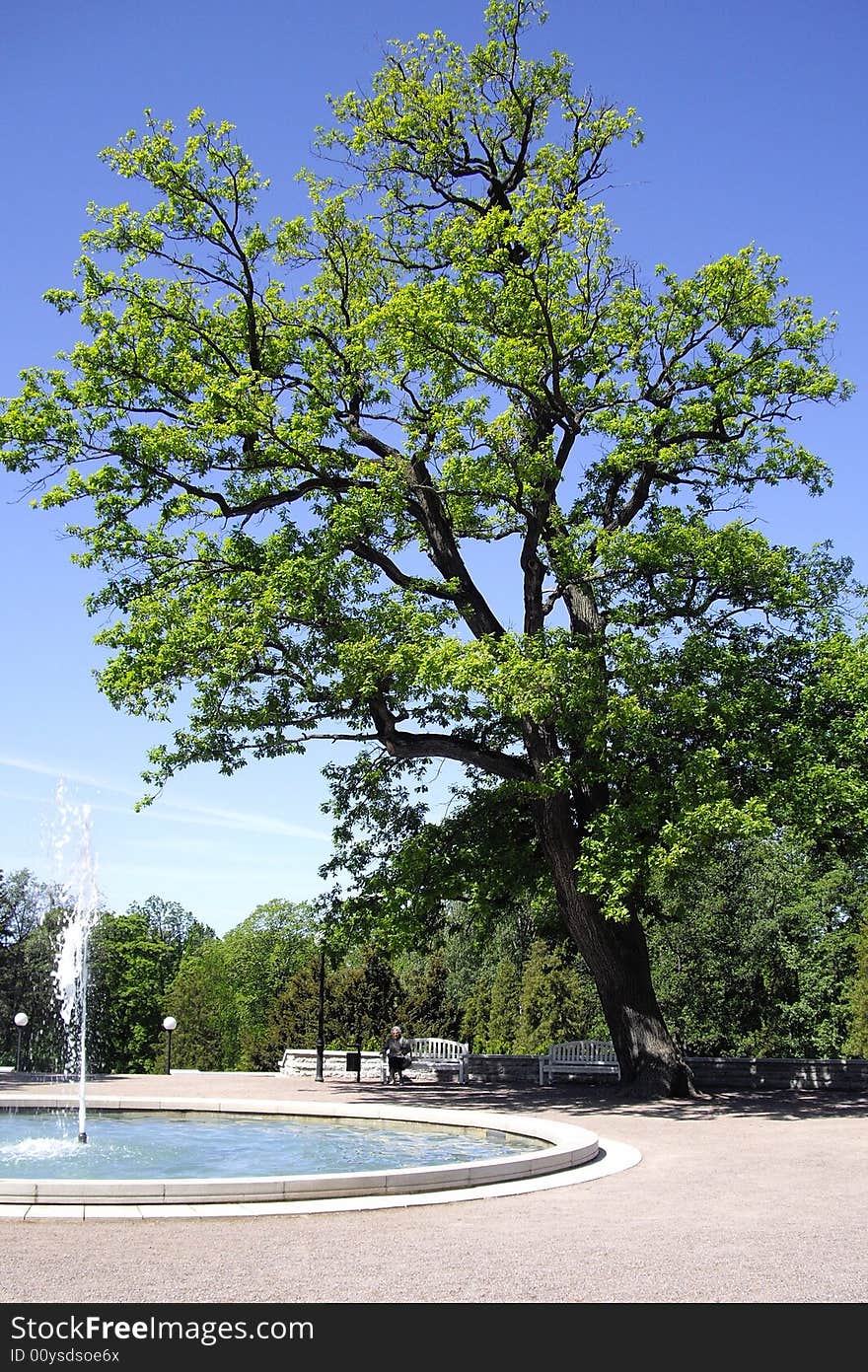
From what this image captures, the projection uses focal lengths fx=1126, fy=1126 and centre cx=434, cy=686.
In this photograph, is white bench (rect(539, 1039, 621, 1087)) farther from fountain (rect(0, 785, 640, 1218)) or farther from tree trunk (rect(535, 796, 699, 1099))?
fountain (rect(0, 785, 640, 1218))

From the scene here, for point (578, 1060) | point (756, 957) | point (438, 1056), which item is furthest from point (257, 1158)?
point (756, 957)

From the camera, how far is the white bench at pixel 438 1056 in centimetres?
2483

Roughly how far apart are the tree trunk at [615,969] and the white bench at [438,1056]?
16.4 ft

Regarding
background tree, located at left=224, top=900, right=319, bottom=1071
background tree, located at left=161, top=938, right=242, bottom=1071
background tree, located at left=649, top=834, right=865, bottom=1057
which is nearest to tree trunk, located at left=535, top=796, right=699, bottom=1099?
background tree, located at left=649, top=834, right=865, bottom=1057

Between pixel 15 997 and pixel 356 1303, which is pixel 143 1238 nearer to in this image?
pixel 356 1303

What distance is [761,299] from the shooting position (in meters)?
19.7

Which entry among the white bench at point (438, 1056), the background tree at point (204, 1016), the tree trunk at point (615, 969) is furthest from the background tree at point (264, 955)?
the tree trunk at point (615, 969)

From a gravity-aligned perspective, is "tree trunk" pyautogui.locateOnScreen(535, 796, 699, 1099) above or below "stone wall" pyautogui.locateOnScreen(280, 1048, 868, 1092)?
above

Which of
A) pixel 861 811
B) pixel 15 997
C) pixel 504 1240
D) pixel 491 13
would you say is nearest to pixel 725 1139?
pixel 861 811

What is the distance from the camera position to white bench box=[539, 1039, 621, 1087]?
22828mm

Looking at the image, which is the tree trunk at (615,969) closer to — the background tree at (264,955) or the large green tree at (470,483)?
the large green tree at (470,483)

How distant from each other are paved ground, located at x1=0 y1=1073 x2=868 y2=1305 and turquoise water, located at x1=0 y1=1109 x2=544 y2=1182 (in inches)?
89.5

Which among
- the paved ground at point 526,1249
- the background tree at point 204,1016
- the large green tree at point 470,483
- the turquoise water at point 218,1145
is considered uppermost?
the large green tree at point 470,483

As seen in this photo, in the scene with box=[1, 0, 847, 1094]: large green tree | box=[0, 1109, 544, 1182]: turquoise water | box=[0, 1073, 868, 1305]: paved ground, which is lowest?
box=[0, 1109, 544, 1182]: turquoise water
